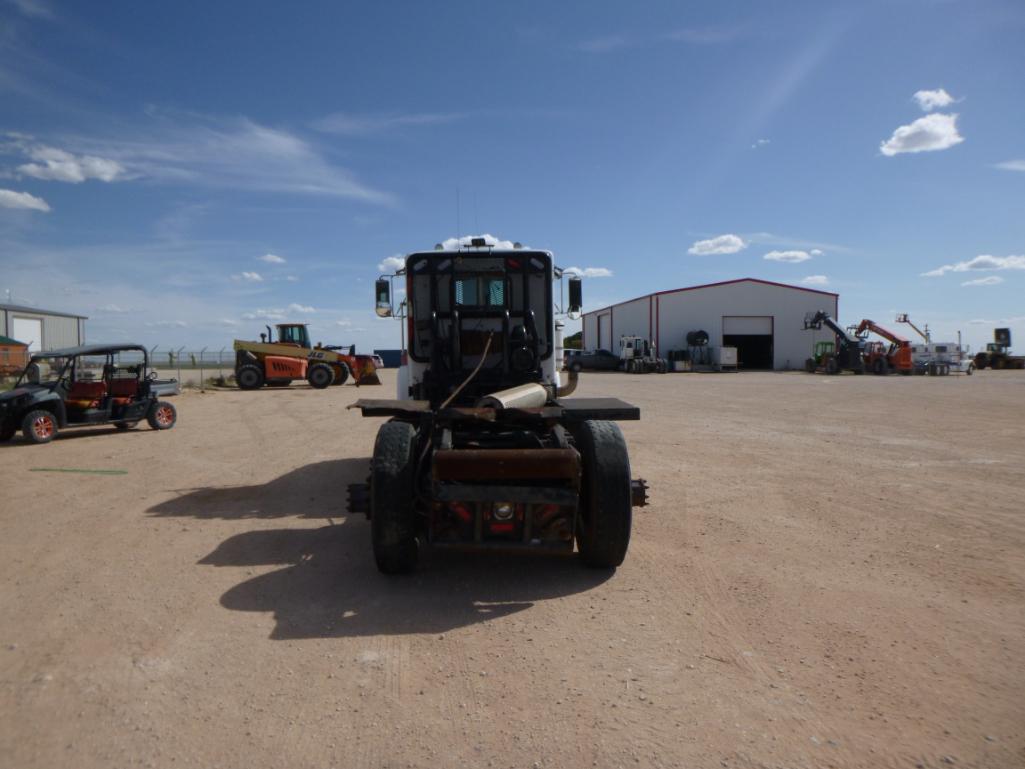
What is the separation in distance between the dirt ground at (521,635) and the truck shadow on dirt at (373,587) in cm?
2

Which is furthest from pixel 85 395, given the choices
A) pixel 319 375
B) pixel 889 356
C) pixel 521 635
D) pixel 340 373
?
pixel 889 356

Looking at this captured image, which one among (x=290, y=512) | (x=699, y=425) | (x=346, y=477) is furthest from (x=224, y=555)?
(x=699, y=425)

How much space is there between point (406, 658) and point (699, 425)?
10.8 metres

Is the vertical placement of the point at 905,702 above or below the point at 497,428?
below

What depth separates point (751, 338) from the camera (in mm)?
47062

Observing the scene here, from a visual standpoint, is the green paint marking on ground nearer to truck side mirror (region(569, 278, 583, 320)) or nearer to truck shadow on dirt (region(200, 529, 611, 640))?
truck shadow on dirt (region(200, 529, 611, 640))

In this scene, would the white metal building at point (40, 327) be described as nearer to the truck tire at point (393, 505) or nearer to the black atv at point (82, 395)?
the black atv at point (82, 395)

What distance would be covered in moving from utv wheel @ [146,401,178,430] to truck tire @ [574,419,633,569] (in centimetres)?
1090

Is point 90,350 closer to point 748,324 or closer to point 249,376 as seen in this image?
point 249,376

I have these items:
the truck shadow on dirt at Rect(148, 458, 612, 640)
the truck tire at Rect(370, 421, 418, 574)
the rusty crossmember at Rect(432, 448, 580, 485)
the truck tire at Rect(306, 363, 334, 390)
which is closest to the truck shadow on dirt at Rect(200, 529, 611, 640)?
the truck shadow on dirt at Rect(148, 458, 612, 640)

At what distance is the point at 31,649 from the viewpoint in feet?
12.0

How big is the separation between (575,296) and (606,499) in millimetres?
3298

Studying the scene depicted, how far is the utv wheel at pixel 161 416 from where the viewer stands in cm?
1273

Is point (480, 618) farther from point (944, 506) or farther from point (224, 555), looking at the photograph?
point (944, 506)
